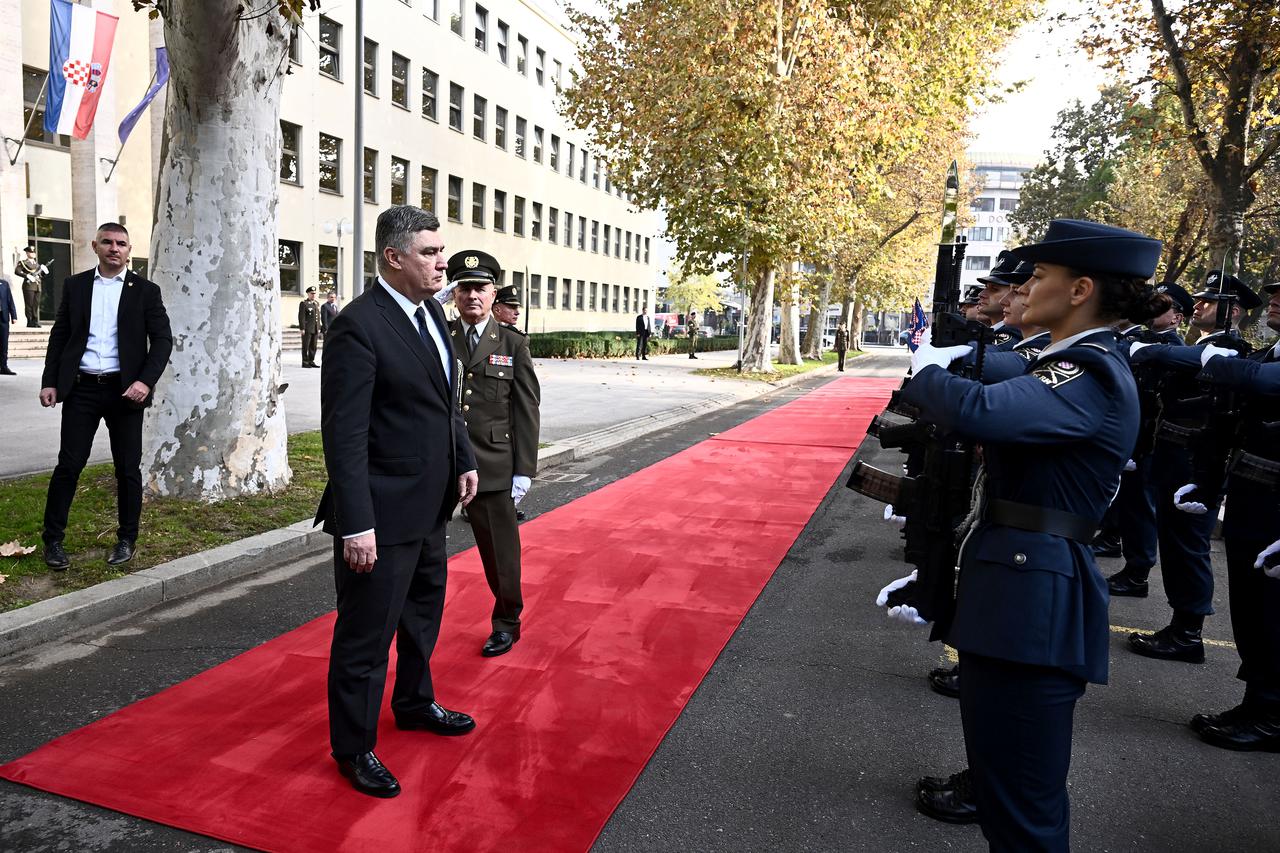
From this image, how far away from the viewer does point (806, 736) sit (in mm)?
3969

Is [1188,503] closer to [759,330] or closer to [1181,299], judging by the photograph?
[1181,299]

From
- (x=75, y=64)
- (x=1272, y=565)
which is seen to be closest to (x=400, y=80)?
(x=75, y=64)

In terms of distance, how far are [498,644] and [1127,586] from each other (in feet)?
14.3

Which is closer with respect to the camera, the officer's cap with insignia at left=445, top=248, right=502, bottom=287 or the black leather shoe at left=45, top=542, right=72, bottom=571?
the officer's cap with insignia at left=445, top=248, right=502, bottom=287

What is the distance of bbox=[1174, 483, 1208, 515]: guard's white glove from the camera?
4945 mm

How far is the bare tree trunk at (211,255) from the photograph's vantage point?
23.7 ft

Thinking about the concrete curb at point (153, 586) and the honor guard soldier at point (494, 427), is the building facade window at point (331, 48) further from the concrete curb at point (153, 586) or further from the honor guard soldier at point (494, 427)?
the honor guard soldier at point (494, 427)

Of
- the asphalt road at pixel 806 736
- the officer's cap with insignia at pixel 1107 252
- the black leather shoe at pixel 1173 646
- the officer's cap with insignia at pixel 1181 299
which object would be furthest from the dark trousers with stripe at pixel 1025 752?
the officer's cap with insignia at pixel 1181 299

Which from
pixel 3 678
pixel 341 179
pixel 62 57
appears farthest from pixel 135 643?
pixel 341 179

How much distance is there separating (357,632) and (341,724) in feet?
1.13

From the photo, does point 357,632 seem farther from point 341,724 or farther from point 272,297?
point 272,297

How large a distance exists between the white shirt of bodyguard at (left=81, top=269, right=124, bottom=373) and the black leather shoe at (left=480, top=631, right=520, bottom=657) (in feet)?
9.87

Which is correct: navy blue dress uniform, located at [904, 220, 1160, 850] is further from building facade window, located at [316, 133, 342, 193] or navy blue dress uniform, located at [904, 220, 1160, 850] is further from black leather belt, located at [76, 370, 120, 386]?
building facade window, located at [316, 133, 342, 193]

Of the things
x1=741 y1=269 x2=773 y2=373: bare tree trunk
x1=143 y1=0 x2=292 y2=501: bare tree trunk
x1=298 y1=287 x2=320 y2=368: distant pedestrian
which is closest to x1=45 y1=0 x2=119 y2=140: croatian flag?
x1=298 y1=287 x2=320 y2=368: distant pedestrian
